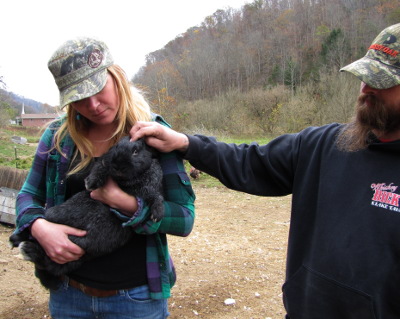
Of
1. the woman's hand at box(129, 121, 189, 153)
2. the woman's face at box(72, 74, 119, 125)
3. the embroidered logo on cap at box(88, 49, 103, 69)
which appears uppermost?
the embroidered logo on cap at box(88, 49, 103, 69)

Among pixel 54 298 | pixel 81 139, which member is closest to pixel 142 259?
pixel 54 298

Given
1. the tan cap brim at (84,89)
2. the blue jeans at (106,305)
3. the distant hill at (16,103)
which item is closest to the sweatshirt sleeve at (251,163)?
the tan cap brim at (84,89)

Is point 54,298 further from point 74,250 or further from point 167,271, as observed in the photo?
point 167,271

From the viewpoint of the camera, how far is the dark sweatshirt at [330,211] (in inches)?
64.8

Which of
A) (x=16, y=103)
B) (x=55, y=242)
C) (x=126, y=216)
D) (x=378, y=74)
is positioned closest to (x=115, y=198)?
(x=126, y=216)

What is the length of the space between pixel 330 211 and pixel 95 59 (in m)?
1.66

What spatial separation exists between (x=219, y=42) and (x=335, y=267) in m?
Result: 66.3

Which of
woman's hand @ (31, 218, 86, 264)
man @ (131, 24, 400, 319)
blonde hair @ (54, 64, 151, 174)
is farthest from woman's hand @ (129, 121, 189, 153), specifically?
woman's hand @ (31, 218, 86, 264)

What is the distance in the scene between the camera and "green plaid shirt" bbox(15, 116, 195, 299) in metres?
1.97

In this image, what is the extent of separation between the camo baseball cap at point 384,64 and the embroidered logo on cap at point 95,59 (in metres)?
1.52

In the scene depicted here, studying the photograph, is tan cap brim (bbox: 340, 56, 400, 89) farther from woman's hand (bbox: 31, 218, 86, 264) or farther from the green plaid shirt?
woman's hand (bbox: 31, 218, 86, 264)

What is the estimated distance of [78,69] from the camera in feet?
6.23

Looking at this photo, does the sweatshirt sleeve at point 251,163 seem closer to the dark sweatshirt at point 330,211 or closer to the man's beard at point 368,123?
the dark sweatshirt at point 330,211

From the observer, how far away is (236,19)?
72.7 metres
